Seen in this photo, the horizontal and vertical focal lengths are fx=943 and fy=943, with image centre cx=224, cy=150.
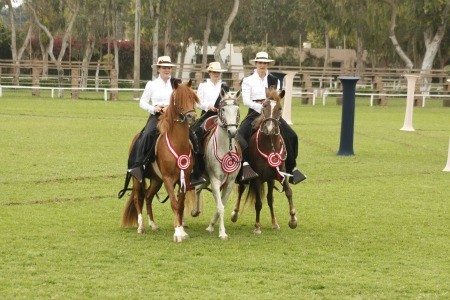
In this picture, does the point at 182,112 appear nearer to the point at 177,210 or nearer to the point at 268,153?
the point at 177,210

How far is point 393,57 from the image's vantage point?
71.6 m

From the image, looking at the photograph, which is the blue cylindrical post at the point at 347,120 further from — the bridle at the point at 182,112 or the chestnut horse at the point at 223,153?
the bridle at the point at 182,112

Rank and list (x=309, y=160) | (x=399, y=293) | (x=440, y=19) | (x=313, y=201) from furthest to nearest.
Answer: (x=440, y=19)
(x=309, y=160)
(x=313, y=201)
(x=399, y=293)

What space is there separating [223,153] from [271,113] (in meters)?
0.81

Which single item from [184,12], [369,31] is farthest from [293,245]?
[184,12]

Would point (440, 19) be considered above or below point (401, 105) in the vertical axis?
above

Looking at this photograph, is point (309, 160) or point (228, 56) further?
point (228, 56)

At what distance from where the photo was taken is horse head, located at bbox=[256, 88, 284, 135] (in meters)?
12.0

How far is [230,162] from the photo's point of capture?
11.9 m

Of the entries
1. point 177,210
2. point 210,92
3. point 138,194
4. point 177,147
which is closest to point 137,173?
point 138,194

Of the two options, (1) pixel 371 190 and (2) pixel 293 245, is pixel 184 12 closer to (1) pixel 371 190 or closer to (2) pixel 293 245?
(1) pixel 371 190

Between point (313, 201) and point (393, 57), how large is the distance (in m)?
57.5

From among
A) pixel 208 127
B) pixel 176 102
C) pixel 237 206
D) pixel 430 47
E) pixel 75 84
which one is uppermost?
pixel 176 102

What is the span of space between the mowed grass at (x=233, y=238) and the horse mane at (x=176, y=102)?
144cm
